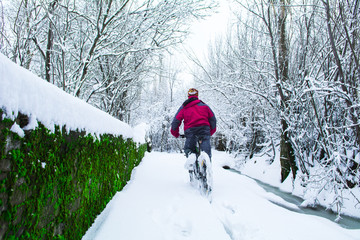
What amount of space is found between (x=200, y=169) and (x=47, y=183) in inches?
99.4

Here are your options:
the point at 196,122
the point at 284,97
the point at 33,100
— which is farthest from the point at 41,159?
the point at 284,97

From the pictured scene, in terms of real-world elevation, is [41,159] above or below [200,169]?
above

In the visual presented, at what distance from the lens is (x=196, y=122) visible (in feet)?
11.9

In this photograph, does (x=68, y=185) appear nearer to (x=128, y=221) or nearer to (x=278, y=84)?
(x=128, y=221)

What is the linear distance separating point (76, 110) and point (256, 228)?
2.02m

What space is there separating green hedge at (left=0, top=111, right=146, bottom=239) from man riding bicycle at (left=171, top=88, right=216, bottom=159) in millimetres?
1914

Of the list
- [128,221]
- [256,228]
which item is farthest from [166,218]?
[256,228]

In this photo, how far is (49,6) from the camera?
3742 millimetres

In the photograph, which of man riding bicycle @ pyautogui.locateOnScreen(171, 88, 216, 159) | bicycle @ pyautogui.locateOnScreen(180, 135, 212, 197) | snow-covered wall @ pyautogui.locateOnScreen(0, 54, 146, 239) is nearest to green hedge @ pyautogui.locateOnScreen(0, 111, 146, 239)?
snow-covered wall @ pyautogui.locateOnScreen(0, 54, 146, 239)

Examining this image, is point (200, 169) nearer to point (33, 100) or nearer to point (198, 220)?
point (198, 220)

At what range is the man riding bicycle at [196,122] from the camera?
360 cm

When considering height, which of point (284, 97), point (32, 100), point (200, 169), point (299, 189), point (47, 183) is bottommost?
point (299, 189)

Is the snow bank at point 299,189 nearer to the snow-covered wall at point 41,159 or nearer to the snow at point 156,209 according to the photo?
the snow at point 156,209

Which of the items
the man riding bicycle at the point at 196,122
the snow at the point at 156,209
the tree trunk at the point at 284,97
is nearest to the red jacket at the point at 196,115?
the man riding bicycle at the point at 196,122
